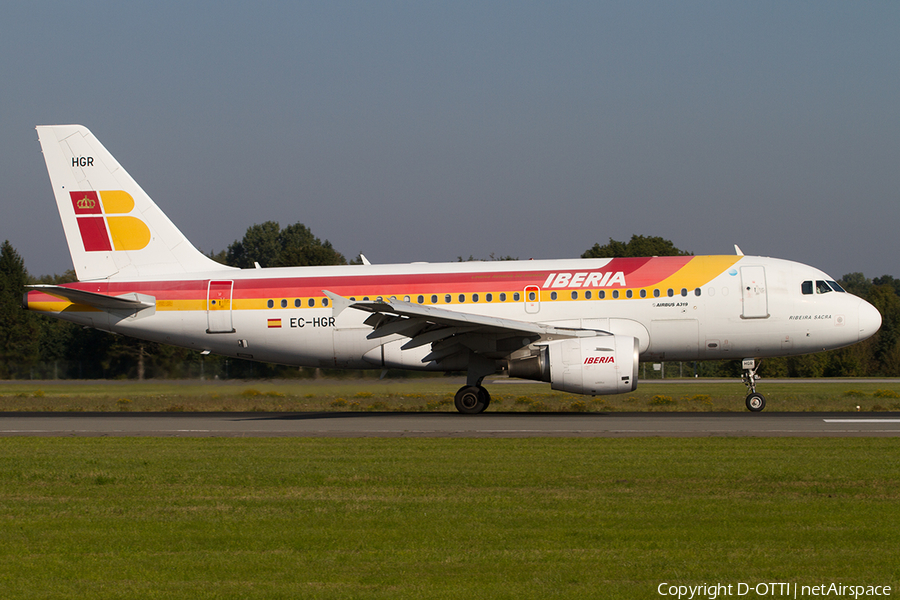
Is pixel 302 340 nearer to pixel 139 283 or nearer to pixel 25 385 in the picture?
pixel 139 283

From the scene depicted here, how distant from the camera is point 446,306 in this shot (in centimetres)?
2366

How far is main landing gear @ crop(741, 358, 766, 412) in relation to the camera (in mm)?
23125

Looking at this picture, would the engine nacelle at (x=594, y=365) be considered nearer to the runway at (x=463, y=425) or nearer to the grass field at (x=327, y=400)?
the runway at (x=463, y=425)

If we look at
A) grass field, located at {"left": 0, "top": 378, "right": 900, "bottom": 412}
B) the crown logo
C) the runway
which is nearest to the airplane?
the crown logo

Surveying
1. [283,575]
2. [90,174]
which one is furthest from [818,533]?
[90,174]

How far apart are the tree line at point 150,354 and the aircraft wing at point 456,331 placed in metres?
5.42

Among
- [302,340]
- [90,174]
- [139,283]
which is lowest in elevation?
[302,340]

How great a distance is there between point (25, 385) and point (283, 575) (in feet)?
114

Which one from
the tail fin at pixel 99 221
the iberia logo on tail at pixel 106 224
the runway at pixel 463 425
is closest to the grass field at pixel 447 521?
the runway at pixel 463 425

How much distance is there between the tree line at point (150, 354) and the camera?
30.0m

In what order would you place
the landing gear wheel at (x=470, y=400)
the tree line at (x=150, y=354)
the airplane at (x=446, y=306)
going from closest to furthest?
1. the airplane at (x=446, y=306)
2. the landing gear wheel at (x=470, y=400)
3. the tree line at (x=150, y=354)

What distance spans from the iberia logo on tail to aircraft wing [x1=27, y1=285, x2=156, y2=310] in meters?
1.79

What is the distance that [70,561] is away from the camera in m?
7.42

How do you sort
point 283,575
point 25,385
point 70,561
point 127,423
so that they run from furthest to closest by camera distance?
point 25,385 < point 127,423 < point 70,561 < point 283,575
